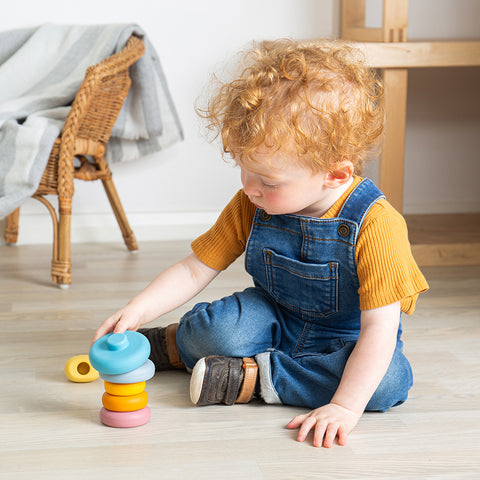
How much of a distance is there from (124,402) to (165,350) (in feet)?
0.65

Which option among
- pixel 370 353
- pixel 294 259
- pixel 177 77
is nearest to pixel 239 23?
pixel 177 77

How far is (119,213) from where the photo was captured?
1955mm

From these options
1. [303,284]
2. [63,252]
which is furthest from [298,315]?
[63,252]

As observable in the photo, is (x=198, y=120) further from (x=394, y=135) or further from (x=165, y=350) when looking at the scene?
(x=165, y=350)

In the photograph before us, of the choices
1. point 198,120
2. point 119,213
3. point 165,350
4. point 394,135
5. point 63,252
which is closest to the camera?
point 165,350

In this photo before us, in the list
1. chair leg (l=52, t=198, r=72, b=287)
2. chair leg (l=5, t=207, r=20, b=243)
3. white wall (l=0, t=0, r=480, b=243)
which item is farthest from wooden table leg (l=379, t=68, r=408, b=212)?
chair leg (l=5, t=207, r=20, b=243)

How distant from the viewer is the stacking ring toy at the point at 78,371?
109 cm

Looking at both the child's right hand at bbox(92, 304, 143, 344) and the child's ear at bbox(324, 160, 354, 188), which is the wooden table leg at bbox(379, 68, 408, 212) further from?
the child's right hand at bbox(92, 304, 143, 344)

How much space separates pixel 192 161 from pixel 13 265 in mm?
630

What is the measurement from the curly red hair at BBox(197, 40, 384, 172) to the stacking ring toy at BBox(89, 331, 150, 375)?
28 cm

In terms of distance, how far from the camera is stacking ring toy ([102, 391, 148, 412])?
0.94 metres

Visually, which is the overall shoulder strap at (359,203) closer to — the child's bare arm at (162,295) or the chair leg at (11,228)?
the child's bare arm at (162,295)

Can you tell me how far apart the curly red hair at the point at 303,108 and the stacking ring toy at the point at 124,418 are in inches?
14.3

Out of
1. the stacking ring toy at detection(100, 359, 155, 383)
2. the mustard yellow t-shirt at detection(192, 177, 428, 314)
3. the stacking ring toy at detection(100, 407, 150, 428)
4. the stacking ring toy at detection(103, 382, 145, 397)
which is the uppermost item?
the mustard yellow t-shirt at detection(192, 177, 428, 314)
